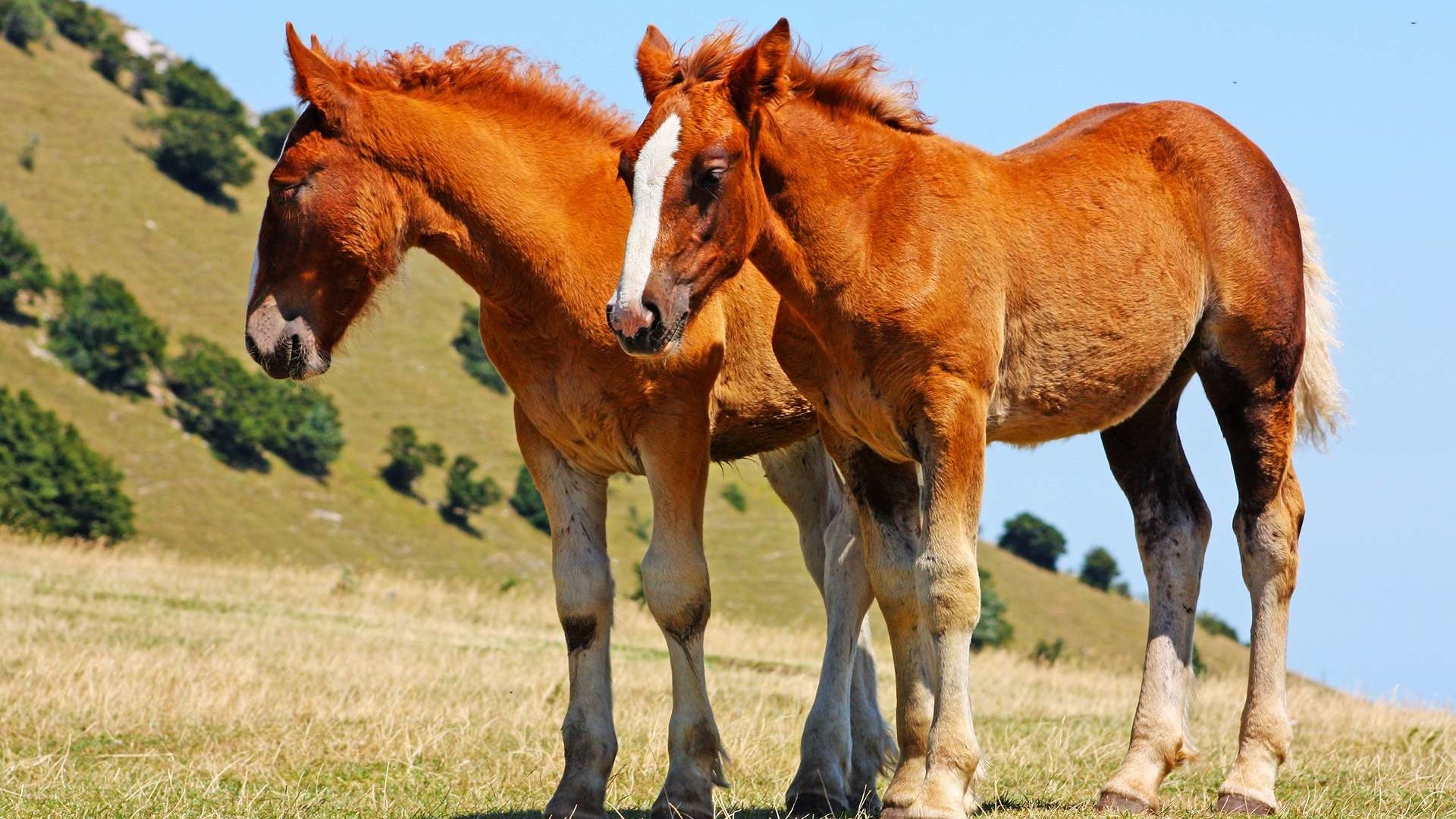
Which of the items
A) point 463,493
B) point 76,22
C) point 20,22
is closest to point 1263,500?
point 463,493

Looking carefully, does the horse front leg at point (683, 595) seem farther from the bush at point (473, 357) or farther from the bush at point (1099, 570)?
the bush at point (473, 357)

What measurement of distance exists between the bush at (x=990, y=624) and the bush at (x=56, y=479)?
25509 millimetres

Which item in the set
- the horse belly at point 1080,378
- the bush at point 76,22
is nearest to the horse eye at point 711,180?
the horse belly at point 1080,378

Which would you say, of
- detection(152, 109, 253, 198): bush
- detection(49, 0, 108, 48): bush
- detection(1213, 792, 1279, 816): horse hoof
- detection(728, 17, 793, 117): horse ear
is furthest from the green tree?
detection(728, 17, 793, 117): horse ear

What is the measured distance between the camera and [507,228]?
6.31 meters

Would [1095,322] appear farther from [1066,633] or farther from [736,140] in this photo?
[1066,633]

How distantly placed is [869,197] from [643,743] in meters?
4.41

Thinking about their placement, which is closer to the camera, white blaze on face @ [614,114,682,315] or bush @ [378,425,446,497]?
white blaze on face @ [614,114,682,315]

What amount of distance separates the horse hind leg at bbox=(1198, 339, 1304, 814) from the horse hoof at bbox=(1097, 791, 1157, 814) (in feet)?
1.99

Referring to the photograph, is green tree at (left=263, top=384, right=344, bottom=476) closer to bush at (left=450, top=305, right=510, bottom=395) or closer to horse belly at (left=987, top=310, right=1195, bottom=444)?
bush at (left=450, top=305, right=510, bottom=395)

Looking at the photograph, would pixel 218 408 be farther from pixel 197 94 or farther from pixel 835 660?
pixel 835 660

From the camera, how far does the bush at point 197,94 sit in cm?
9031

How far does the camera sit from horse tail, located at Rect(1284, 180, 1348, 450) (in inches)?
301

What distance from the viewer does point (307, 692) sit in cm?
1050
